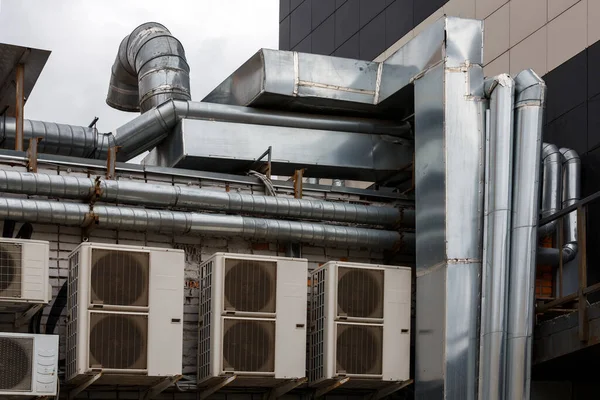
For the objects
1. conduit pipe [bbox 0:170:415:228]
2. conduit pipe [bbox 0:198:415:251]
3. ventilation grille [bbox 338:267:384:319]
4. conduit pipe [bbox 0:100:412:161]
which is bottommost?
ventilation grille [bbox 338:267:384:319]

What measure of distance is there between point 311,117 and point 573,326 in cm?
509

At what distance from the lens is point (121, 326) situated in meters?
14.6

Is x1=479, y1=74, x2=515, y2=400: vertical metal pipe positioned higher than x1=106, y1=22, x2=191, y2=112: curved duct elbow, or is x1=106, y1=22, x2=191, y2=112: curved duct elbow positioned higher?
x1=106, y1=22, x2=191, y2=112: curved duct elbow

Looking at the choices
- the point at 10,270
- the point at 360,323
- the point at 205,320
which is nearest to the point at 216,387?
the point at 205,320

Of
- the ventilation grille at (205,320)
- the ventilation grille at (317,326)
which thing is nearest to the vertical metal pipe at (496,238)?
the ventilation grille at (317,326)

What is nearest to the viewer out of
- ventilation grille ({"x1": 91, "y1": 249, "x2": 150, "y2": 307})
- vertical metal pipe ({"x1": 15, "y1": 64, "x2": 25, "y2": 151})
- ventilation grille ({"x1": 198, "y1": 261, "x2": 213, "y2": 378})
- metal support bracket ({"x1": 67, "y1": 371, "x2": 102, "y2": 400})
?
metal support bracket ({"x1": 67, "y1": 371, "x2": 102, "y2": 400})

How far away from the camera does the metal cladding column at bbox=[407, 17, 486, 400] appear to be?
15188mm

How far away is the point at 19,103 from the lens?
53.0 feet

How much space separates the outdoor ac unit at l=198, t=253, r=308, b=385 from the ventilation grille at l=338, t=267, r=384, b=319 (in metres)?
0.46

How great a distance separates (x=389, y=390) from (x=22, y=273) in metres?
4.90

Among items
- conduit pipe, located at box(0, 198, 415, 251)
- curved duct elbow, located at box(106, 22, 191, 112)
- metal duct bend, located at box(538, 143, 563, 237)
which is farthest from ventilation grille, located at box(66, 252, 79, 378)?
metal duct bend, located at box(538, 143, 563, 237)

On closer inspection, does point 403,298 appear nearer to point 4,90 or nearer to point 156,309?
point 156,309

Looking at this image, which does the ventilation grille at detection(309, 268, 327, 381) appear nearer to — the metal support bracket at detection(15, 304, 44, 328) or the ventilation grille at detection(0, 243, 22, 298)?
the metal support bracket at detection(15, 304, 44, 328)

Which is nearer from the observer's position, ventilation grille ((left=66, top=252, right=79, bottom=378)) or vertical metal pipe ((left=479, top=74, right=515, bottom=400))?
ventilation grille ((left=66, top=252, right=79, bottom=378))
